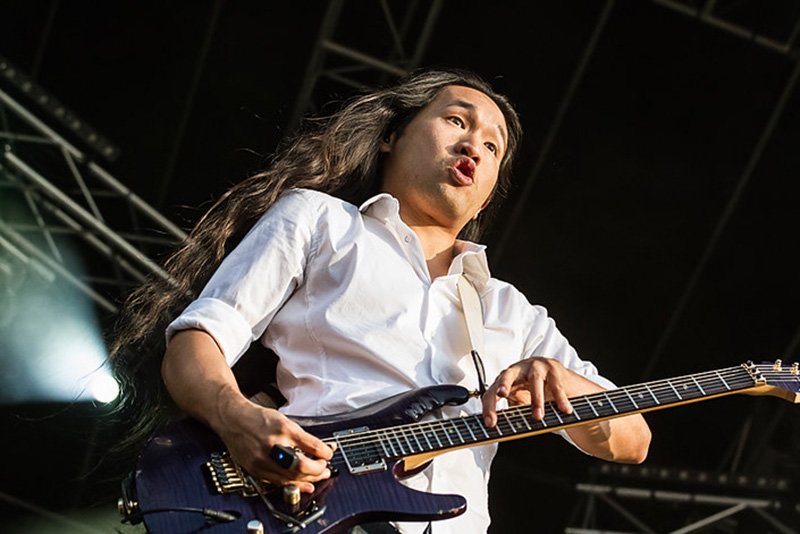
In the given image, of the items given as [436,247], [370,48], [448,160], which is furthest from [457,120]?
[370,48]

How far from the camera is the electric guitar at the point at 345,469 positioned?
1.91 m

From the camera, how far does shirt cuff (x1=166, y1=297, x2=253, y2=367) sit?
7.33 feet

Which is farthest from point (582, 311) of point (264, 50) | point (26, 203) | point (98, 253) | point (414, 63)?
point (26, 203)

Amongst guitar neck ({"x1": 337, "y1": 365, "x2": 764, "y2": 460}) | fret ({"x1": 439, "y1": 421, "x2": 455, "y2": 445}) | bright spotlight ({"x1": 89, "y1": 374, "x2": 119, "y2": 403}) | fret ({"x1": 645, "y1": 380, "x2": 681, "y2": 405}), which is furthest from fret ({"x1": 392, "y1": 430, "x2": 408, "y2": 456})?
bright spotlight ({"x1": 89, "y1": 374, "x2": 119, "y2": 403})

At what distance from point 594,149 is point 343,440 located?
3.27 meters

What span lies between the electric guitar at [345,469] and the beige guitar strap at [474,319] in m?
0.13

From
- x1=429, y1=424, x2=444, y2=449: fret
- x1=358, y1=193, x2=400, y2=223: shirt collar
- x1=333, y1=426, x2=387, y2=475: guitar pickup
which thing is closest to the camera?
x1=333, y1=426, x2=387, y2=475: guitar pickup

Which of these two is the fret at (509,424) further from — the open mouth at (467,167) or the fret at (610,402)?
the open mouth at (467,167)

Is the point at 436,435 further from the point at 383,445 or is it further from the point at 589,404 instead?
the point at 589,404

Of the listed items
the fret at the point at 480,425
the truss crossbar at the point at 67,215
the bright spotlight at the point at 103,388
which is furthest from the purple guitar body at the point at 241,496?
the truss crossbar at the point at 67,215

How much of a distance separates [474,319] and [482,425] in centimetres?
38

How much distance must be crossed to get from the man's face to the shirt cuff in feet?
2.49

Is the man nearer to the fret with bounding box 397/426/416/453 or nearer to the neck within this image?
the neck

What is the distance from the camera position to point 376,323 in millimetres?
2416
